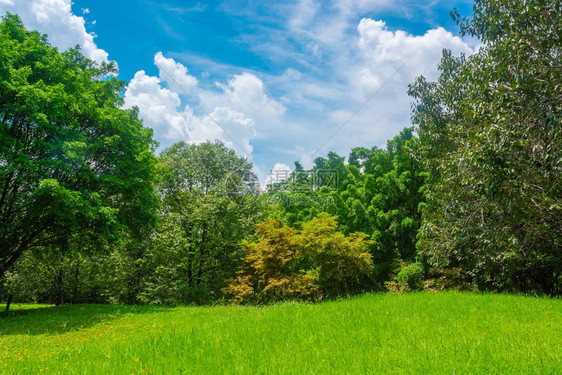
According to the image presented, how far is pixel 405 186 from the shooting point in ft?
69.3

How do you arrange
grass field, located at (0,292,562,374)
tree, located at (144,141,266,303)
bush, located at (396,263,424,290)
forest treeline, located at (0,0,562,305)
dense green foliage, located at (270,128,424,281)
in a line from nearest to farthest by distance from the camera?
grass field, located at (0,292,562,374) → forest treeline, located at (0,0,562,305) → bush, located at (396,263,424,290) → dense green foliage, located at (270,128,424,281) → tree, located at (144,141,266,303)

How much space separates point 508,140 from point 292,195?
20.2 meters

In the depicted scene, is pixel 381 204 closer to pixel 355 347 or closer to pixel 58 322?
pixel 355 347

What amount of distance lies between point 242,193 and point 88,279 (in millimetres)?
17059

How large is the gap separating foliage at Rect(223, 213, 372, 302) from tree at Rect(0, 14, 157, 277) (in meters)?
6.91

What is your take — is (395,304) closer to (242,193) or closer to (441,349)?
(441,349)

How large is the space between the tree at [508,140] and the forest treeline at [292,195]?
0.06m

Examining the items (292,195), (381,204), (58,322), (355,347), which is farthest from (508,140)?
(292,195)

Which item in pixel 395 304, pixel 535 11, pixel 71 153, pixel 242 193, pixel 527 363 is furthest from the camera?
pixel 242 193

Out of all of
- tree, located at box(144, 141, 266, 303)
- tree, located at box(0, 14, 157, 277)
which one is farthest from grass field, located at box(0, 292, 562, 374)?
tree, located at box(144, 141, 266, 303)

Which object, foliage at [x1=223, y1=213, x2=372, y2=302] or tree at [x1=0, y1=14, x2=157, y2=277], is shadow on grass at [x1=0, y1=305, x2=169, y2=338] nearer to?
tree at [x1=0, y1=14, x2=157, y2=277]

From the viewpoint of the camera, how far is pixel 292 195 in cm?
2642

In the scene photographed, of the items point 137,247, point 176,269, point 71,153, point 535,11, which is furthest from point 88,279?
point 535,11

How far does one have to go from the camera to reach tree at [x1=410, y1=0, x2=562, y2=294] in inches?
266
